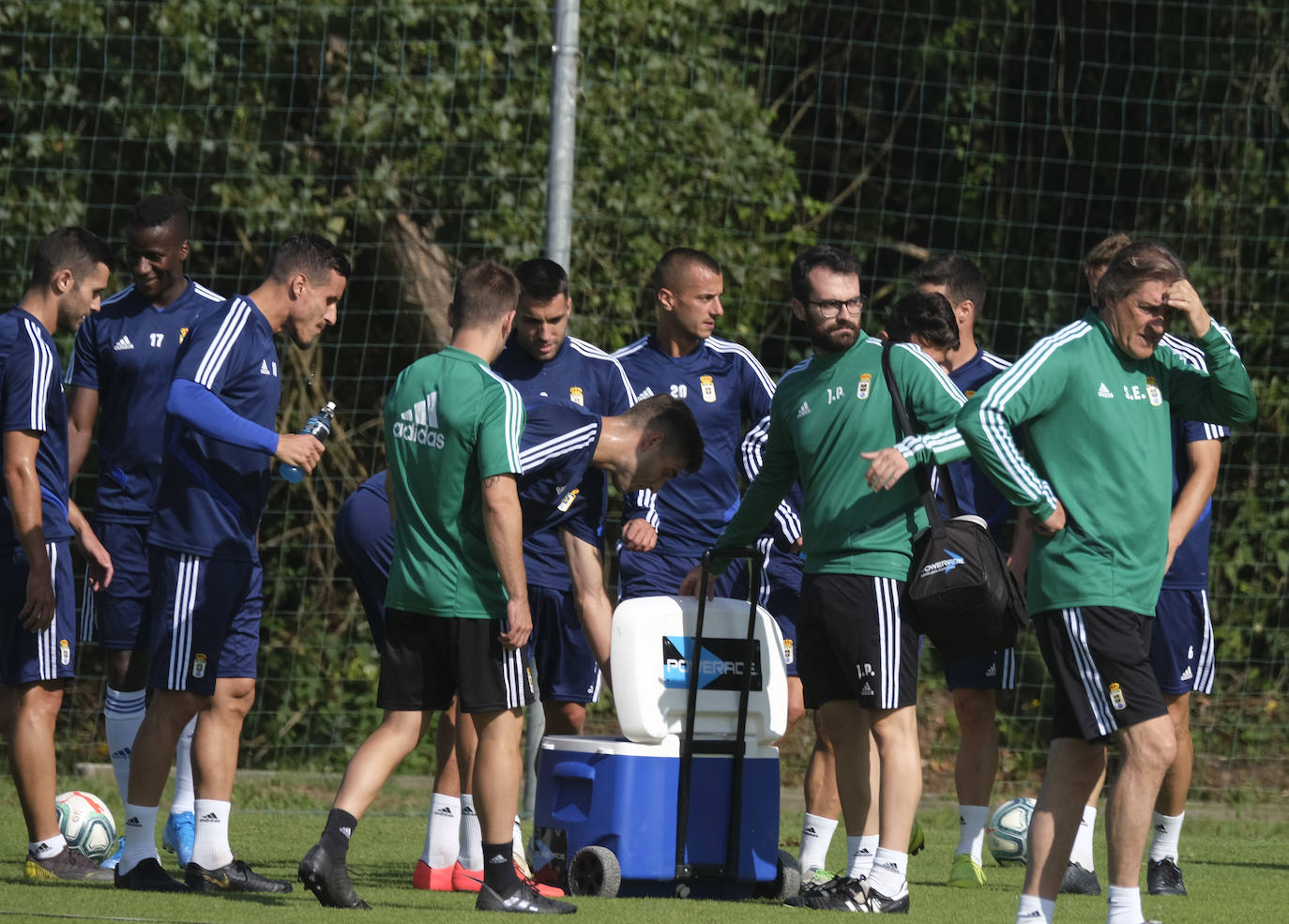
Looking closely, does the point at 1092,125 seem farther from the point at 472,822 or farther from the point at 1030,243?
the point at 472,822

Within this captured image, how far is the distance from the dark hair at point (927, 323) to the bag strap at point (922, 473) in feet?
1.15

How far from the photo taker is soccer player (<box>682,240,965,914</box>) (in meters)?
5.41

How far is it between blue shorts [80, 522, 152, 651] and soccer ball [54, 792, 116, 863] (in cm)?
59

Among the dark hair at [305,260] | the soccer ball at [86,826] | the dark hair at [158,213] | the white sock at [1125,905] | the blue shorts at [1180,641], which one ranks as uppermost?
the dark hair at [158,213]

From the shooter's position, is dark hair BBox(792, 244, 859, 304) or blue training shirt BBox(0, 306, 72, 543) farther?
blue training shirt BBox(0, 306, 72, 543)

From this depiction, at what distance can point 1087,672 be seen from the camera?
462 cm

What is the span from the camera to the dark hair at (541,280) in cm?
648

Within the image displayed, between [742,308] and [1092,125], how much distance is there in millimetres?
2795

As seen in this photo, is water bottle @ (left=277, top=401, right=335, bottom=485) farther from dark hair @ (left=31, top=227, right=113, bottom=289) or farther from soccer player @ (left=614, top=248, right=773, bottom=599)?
soccer player @ (left=614, top=248, right=773, bottom=599)

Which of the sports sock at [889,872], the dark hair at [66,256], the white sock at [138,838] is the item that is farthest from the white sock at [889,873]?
the dark hair at [66,256]

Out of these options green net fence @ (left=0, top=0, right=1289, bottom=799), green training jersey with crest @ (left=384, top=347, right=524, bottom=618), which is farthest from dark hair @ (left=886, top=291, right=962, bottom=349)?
green net fence @ (left=0, top=0, right=1289, bottom=799)

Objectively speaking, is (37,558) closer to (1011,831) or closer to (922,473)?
(922,473)

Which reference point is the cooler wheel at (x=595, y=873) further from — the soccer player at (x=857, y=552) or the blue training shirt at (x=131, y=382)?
the blue training shirt at (x=131, y=382)

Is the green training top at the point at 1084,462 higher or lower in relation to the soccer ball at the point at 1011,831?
higher
